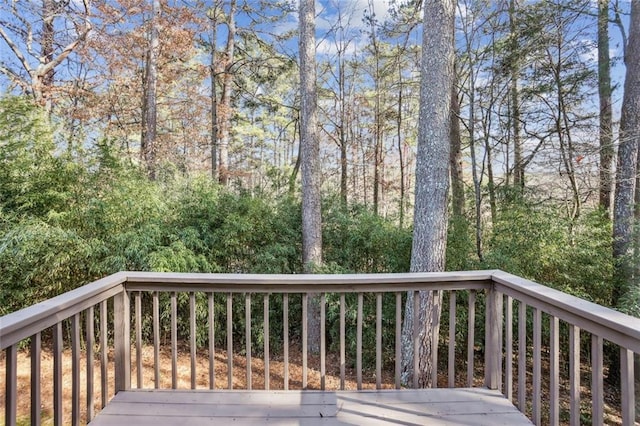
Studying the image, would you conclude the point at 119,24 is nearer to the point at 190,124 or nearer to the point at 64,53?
the point at 64,53

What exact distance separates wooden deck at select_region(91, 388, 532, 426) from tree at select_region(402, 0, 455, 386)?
1543mm

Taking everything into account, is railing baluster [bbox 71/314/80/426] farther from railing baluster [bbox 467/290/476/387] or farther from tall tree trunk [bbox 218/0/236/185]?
tall tree trunk [bbox 218/0/236/185]

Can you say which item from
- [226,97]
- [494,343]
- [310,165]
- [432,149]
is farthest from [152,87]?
[494,343]

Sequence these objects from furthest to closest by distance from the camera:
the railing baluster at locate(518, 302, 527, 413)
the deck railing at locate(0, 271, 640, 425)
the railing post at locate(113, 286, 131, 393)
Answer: the railing post at locate(113, 286, 131, 393) → the railing baluster at locate(518, 302, 527, 413) → the deck railing at locate(0, 271, 640, 425)

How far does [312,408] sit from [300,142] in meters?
4.93

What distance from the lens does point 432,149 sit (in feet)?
11.7

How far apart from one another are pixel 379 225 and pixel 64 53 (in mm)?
6542

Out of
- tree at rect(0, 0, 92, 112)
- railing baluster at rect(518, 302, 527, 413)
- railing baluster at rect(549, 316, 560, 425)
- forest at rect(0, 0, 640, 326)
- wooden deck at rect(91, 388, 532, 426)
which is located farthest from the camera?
tree at rect(0, 0, 92, 112)

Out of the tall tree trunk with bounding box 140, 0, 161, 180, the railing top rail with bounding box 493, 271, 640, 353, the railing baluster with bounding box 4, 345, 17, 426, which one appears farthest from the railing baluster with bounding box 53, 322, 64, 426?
the tall tree trunk with bounding box 140, 0, 161, 180

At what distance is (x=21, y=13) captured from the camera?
19.1 feet

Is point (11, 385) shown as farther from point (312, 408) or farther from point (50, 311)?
point (312, 408)

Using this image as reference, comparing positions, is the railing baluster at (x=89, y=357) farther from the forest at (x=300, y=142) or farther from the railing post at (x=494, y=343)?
the railing post at (x=494, y=343)

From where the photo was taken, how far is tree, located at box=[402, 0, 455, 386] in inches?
138

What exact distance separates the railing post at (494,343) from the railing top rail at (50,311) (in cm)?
231
